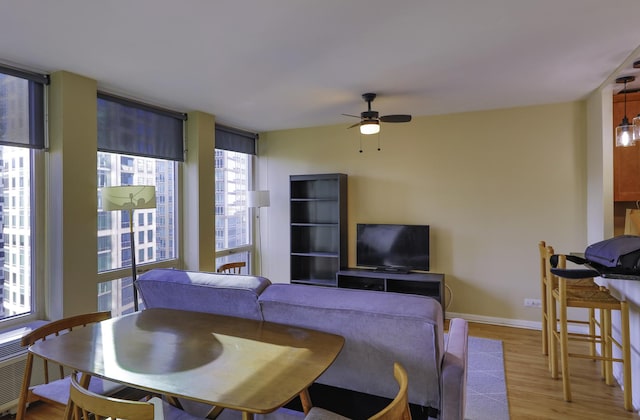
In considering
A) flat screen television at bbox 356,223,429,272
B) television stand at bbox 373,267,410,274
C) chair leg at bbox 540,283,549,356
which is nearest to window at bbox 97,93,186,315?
flat screen television at bbox 356,223,429,272

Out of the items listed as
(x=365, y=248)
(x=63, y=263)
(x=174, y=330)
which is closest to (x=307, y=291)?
(x=174, y=330)

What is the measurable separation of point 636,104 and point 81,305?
5.39m

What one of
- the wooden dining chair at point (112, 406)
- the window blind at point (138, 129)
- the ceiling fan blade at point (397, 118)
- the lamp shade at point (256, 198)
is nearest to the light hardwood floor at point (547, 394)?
the wooden dining chair at point (112, 406)

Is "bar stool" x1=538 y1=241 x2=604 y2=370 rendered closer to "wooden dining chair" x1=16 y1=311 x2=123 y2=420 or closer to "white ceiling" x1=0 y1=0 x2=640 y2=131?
"white ceiling" x1=0 y1=0 x2=640 y2=131

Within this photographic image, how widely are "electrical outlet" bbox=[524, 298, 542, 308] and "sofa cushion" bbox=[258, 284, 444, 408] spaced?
3113 mm

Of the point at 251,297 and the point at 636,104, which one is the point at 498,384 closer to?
the point at 251,297

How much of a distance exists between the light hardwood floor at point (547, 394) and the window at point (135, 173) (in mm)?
1193

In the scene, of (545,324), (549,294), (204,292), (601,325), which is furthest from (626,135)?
(204,292)

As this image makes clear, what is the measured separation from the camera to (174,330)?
6.16 feet

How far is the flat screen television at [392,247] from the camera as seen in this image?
14.6 feet

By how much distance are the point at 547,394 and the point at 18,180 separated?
445cm

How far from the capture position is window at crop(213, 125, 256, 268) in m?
4.96

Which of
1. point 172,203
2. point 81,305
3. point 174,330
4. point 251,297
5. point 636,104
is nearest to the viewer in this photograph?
point 174,330

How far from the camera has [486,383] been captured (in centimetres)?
291
